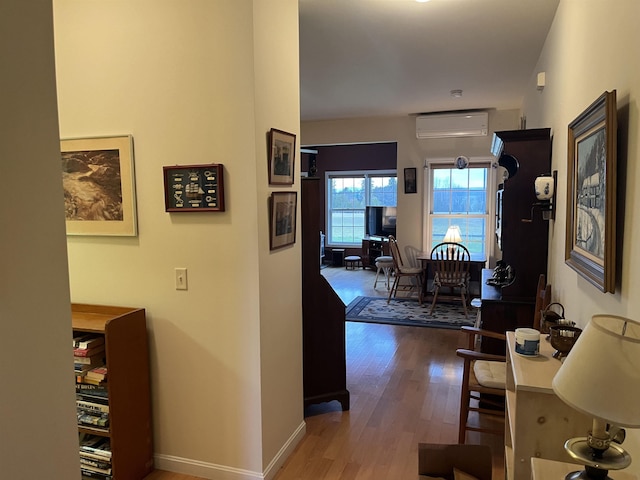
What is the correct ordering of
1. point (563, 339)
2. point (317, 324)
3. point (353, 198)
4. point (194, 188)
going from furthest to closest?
point (353, 198), point (317, 324), point (194, 188), point (563, 339)

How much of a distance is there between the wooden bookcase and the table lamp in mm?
1917

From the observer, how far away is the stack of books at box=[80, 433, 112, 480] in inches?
86.7

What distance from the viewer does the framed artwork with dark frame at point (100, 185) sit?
2303 mm

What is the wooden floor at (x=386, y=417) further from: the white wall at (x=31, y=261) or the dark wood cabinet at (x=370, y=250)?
the dark wood cabinet at (x=370, y=250)

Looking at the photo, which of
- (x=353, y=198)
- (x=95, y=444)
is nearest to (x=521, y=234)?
(x=95, y=444)

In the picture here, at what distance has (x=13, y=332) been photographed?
92 centimetres

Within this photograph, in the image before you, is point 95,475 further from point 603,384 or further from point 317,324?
point 603,384

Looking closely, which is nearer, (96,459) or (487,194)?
(96,459)

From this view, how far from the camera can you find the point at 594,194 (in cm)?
162

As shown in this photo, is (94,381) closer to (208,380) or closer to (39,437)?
(208,380)

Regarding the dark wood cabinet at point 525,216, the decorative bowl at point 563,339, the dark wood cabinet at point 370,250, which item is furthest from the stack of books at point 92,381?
the dark wood cabinet at point 370,250

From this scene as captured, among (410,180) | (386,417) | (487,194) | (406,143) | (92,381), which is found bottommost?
(386,417)

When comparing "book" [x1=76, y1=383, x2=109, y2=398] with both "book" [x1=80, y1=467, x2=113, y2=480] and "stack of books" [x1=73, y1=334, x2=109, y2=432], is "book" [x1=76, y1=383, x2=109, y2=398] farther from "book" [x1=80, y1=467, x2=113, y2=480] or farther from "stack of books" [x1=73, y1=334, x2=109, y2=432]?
"book" [x1=80, y1=467, x2=113, y2=480]

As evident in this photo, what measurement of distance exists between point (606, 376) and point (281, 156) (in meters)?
1.78
